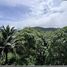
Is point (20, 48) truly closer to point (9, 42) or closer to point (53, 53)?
point (9, 42)

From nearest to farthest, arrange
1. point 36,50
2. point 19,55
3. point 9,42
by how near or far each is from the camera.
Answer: point 9,42 < point 19,55 < point 36,50

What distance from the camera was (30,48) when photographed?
47.0 meters

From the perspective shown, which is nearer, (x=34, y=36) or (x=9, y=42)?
(x=9, y=42)

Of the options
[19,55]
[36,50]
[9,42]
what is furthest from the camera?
[36,50]

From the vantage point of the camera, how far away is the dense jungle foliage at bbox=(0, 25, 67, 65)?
40.7 metres

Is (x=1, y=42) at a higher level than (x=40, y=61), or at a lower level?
higher

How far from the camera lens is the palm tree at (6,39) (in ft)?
130

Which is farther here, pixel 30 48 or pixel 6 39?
pixel 30 48

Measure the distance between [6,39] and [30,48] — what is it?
778cm

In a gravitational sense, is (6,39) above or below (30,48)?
above

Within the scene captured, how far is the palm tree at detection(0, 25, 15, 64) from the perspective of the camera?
39.8 m

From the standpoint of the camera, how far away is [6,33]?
4116 cm

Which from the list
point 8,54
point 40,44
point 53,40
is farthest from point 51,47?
point 8,54

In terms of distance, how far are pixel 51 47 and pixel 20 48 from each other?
19.7ft
